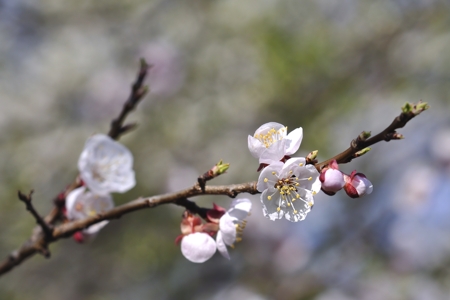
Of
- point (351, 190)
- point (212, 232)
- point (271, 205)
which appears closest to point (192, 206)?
point (212, 232)

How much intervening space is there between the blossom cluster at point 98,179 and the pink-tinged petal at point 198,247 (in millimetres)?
416

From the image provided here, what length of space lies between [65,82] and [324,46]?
3195mm

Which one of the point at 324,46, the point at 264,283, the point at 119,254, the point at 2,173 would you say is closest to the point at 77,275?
the point at 119,254

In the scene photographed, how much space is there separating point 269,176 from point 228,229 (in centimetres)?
23

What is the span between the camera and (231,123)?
197 inches

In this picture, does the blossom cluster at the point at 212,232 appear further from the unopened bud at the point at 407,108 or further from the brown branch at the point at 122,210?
the unopened bud at the point at 407,108

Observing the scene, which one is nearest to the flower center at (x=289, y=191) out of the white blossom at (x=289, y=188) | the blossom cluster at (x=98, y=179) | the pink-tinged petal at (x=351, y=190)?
the white blossom at (x=289, y=188)

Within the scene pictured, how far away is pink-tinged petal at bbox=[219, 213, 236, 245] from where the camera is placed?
3.97 ft

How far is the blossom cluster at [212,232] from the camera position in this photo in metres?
1.22

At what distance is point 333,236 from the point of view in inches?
175

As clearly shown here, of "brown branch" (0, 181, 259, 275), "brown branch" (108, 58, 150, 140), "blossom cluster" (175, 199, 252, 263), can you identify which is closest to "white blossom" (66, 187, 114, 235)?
"brown branch" (0, 181, 259, 275)

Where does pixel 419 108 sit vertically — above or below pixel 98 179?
below

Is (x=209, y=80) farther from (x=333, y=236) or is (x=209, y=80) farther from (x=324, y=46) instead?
(x=333, y=236)

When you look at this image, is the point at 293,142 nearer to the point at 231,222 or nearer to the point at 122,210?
the point at 231,222
